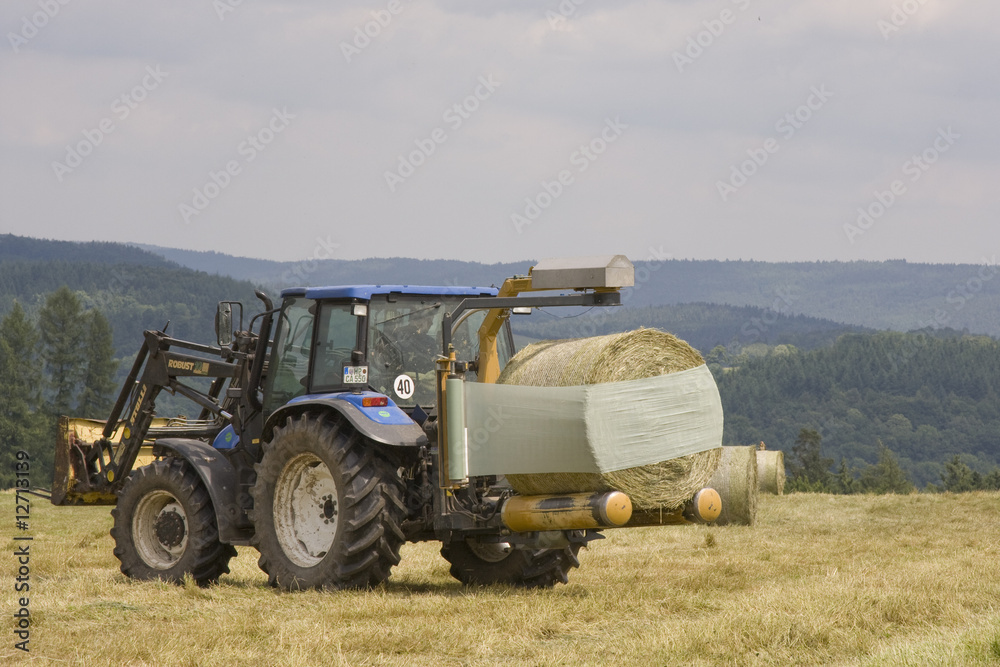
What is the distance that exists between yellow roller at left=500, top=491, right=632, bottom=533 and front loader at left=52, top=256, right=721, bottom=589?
1 cm

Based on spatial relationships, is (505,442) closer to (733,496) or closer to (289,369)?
(289,369)

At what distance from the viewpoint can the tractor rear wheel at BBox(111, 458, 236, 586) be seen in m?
10.0

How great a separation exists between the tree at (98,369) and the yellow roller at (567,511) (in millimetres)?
63833

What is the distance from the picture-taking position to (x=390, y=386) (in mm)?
9555

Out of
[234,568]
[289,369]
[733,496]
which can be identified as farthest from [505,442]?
[733,496]

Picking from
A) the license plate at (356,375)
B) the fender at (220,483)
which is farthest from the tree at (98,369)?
the license plate at (356,375)

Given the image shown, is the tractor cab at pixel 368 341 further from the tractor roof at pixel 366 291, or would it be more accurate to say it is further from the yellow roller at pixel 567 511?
the yellow roller at pixel 567 511

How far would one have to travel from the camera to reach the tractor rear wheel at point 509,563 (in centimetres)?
1003

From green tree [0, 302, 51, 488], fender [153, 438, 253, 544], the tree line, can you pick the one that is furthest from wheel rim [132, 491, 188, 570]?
the tree line

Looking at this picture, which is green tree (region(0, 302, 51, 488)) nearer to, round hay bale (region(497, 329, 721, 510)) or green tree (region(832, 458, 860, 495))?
green tree (region(832, 458, 860, 495))

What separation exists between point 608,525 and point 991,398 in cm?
13969

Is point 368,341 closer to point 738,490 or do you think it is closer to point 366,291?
point 366,291

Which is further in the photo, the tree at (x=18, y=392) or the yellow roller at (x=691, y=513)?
the tree at (x=18, y=392)

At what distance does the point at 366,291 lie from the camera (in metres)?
9.56
